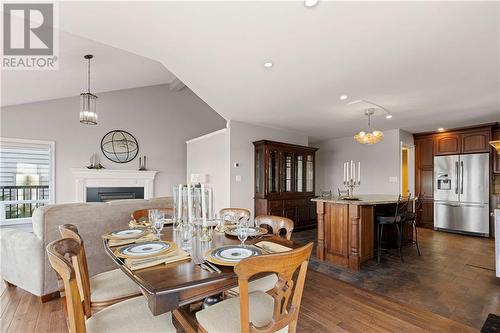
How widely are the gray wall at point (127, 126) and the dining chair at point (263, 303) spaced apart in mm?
5594

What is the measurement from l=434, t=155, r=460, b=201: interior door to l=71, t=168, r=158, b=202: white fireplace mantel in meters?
6.82

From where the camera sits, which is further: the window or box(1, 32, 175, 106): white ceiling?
the window

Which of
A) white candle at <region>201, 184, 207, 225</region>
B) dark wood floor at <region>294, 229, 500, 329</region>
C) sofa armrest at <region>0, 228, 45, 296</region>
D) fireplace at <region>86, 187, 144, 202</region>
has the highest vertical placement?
white candle at <region>201, 184, 207, 225</region>

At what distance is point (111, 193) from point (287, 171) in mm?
4193

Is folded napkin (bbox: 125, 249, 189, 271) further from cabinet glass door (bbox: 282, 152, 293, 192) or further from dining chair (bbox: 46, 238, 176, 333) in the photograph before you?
cabinet glass door (bbox: 282, 152, 293, 192)

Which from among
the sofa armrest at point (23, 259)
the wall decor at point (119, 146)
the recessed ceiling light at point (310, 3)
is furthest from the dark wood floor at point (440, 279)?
the wall decor at point (119, 146)

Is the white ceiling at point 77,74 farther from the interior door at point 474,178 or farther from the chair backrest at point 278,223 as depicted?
the interior door at point 474,178

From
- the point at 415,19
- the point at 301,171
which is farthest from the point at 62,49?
the point at 301,171

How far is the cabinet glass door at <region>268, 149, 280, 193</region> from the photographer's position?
5.21 metres

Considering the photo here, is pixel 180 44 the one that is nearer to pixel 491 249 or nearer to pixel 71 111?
pixel 71 111

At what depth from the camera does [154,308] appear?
1030mm

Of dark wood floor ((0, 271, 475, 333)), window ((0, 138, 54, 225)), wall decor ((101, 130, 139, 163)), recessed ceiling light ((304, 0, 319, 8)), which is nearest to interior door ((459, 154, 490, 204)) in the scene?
dark wood floor ((0, 271, 475, 333))

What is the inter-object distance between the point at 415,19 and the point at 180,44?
2177 mm

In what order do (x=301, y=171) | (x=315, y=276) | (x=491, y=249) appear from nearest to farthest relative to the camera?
(x=315, y=276), (x=491, y=249), (x=301, y=171)
